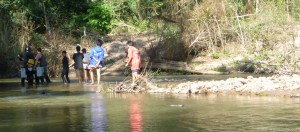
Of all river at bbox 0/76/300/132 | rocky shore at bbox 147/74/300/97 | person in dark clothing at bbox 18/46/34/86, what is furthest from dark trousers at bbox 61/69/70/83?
river at bbox 0/76/300/132

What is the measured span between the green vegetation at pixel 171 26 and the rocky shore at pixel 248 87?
9179 mm

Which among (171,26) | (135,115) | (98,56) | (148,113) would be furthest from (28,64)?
(135,115)

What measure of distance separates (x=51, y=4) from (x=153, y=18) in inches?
283

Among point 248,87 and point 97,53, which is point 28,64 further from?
point 248,87

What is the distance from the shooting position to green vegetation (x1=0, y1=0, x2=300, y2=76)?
31750 mm

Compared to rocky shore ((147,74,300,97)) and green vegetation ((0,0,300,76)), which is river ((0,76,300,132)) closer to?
rocky shore ((147,74,300,97))

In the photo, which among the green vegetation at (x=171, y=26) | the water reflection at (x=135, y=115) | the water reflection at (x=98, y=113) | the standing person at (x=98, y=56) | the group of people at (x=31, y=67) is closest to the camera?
the water reflection at (x=135, y=115)

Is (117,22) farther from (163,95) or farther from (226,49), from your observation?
(163,95)

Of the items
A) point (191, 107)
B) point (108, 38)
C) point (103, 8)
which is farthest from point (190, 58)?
point (191, 107)

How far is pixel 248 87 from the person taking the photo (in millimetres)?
17328

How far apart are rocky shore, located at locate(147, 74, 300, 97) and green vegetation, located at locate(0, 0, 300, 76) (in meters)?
9.18

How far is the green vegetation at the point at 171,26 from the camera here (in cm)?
3175

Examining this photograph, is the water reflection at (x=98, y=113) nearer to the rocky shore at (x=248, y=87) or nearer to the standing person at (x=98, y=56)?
the rocky shore at (x=248, y=87)

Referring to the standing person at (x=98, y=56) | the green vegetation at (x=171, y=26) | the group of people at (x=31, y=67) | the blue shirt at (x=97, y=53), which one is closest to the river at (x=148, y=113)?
the standing person at (x=98, y=56)
